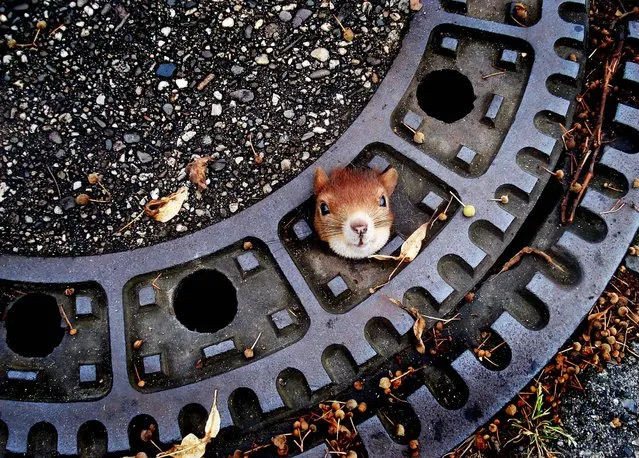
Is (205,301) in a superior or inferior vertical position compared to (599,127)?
superior

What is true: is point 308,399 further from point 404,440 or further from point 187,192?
point 187,192

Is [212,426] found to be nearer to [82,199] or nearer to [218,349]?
[218,349]

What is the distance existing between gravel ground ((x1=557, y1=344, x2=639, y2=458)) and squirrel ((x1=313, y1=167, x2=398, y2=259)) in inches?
36.3

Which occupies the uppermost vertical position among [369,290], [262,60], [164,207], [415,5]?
[262,60]

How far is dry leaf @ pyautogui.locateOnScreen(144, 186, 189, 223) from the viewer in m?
2.32

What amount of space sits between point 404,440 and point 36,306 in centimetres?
144

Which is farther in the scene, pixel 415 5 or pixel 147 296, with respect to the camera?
pixel 415 5

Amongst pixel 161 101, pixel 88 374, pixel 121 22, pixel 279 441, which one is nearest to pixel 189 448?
pixel 279 441

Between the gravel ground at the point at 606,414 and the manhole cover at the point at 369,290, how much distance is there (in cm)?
23

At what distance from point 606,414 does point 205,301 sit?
5.07 ft

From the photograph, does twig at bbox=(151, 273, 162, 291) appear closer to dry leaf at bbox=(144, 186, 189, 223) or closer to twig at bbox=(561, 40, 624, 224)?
dry leaf at bbox=(144, 186, 189, 223)

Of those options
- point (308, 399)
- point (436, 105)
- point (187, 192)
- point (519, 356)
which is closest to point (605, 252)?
point (519, 356)

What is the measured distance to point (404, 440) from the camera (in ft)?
7.17

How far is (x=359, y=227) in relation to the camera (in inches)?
84.8
